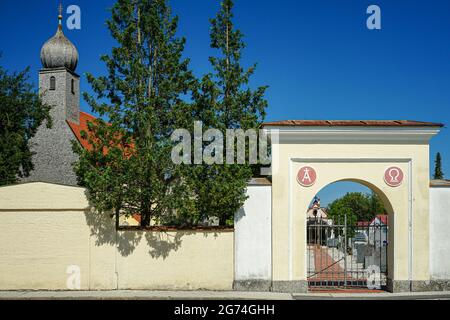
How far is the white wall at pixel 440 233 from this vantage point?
530 inches

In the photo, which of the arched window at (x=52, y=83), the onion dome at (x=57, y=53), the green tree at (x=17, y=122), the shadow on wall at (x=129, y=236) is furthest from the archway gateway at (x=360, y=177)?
the onion dome at (x=57, y=53)

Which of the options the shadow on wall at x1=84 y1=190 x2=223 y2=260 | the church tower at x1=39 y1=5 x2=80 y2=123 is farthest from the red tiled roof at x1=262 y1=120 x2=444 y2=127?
the church tower at x1=39 y1=5 x2=80 y2=123

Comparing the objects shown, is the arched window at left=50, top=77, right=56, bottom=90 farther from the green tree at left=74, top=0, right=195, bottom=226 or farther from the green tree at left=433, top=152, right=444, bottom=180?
the green tree at left=433, top=152, right=444, bottom=180

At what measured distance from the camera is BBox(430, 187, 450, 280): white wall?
13.5 meters

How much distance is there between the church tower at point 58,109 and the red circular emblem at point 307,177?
1940cm

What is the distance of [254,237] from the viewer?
1346 centimetres

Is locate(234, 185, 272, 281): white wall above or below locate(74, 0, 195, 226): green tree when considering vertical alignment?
below

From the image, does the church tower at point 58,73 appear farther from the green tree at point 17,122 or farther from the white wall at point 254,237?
the white wall at point 254,237

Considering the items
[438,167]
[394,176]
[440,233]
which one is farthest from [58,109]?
[438,167]

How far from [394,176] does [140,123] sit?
320 inches

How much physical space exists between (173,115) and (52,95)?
71.1 feet

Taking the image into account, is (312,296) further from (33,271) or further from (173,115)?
(33,271)

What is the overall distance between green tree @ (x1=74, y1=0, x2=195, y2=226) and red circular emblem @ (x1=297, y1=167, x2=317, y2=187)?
11.5ft

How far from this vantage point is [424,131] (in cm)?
1329
